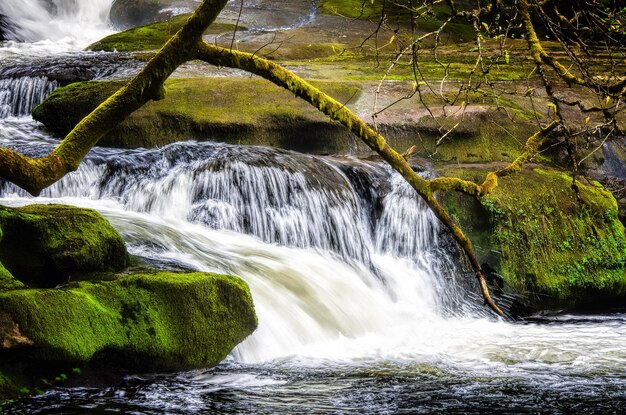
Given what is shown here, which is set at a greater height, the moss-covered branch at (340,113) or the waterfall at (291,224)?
the moss-covered branch at (340,113)

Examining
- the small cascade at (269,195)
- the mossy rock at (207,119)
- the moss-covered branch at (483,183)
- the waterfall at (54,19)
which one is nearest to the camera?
the moss-covered branch at (483,183)

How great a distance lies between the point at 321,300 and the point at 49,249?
8.62 feet

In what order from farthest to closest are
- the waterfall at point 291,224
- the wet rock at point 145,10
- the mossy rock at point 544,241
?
1. the wet rock at point 145,10
2. the mossy rock at point 544,241
3. the waterfall at point 291,224

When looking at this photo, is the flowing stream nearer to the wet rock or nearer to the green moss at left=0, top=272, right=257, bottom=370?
the green moss at left=0, top=272, right=257, bottom=370

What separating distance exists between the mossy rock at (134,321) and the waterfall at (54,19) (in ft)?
52.8

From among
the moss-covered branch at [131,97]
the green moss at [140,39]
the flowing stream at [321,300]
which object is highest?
the green moss at [140,39]

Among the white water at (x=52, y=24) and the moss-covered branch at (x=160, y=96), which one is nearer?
the moss-covered branch at (x=160, y=96)

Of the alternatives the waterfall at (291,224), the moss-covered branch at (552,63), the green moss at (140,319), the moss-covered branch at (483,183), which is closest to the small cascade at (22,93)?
the waterfall at (291,224)

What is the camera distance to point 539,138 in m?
5.66

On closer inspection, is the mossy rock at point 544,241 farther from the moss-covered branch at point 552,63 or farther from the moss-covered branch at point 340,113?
the moss-covered branch at point 340,113

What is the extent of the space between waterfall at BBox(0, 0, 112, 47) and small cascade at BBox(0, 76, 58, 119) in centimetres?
872

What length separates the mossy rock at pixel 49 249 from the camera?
5.52 m

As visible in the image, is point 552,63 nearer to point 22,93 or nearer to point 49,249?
point 49,249

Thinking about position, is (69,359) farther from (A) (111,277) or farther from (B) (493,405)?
(B) (493,405)
